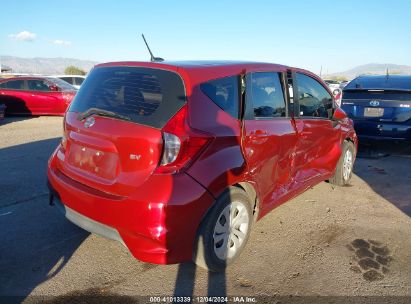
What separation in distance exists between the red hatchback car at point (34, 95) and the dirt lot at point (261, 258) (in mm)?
8388

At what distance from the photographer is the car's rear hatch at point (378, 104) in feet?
23.9

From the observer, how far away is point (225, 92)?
10.5 ft

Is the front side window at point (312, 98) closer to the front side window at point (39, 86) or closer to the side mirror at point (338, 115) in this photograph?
the side mirror at point (338, 115)

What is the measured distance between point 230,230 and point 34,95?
38.8ft

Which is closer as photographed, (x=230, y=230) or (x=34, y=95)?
(x=230, y=230)

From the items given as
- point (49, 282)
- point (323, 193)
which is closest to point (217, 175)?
point (49, 282)

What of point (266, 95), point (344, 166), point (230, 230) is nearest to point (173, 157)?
point (230, 230)

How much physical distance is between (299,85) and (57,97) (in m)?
10.7

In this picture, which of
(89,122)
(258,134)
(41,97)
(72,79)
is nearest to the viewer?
(89,122)

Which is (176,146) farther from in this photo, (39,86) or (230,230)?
(39,86)

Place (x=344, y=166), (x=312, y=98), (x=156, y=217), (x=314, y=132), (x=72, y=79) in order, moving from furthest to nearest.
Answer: (x=72, y=79)
(x=344, y=166)
(x=312, y=98)
(x=314, y=132)
(x=156, y=217)

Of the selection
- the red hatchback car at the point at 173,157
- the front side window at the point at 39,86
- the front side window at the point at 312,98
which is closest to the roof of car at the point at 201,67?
the red hatchback car at the point at 173,157

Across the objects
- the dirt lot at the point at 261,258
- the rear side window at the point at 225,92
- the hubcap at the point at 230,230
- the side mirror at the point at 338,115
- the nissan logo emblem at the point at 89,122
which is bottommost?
the dirt lot at the point at 261,258

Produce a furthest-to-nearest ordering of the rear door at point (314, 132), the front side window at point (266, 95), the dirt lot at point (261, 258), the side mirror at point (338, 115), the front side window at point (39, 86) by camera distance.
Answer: the front side window at point (39, 86) → the side mirror at point (338, 115) → the rear door at point (314, 132) → the front side window at point (266, 95) → the dirt lot at point (261, 258)
